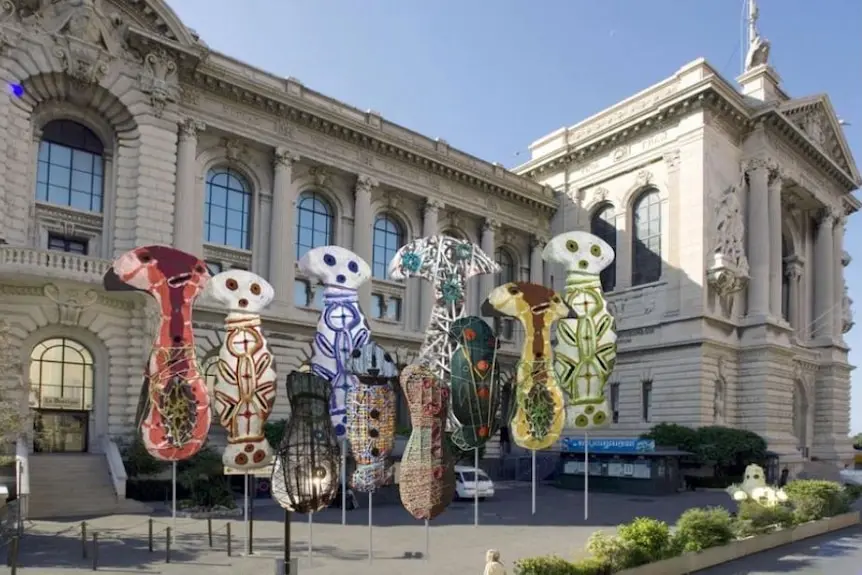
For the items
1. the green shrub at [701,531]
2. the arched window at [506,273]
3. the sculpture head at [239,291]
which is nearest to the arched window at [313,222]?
the arched window at [506,273]

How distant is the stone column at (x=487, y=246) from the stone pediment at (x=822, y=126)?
20.6 m

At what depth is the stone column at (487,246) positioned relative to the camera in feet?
174

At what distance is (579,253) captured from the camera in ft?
57.2

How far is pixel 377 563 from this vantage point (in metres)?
17.2

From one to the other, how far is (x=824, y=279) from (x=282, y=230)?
42790mm

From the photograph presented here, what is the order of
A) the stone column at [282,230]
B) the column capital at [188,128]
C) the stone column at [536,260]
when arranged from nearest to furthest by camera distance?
the column capital at [188,128]
the stone column at [282,230]
the stone column at [536,260]

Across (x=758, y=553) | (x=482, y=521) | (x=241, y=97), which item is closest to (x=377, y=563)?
(x=482, y=521)

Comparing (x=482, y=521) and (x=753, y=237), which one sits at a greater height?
(x=753, y=237)

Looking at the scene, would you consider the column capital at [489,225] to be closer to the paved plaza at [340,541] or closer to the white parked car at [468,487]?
the white parked car at [468,487]

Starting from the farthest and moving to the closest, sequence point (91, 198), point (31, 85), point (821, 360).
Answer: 1. point (821, 360)
2. point (91, 198)
3. point (31, 85)

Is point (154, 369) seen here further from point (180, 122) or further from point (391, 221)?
point (391, 221)

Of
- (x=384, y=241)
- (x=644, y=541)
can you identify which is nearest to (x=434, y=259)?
(x=644, y=541)

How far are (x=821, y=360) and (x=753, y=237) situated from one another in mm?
14031

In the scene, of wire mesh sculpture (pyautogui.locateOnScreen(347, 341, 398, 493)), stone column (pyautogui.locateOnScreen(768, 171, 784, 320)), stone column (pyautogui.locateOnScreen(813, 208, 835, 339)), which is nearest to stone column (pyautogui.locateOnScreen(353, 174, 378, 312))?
stone column (pyautogui.locateOnScreen(768, 171, 784, 320))
